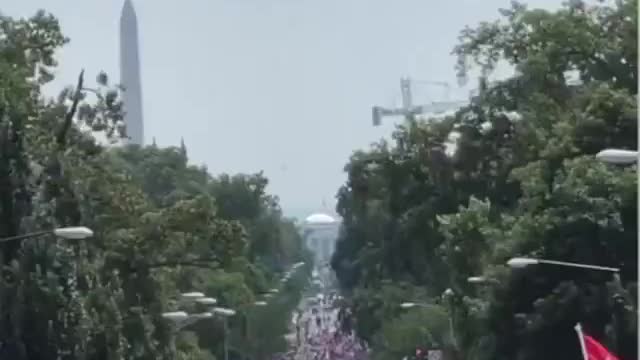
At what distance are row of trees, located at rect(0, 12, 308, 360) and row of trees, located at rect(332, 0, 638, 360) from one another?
773cm

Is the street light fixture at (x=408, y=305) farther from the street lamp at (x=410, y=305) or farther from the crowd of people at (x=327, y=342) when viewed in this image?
the crowd of people at (x=327, y=342)

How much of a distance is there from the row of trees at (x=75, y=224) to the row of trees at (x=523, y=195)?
7.73 meters

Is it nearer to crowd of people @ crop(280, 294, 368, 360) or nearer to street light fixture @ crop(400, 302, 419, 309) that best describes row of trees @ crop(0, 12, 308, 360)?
street light fixture @ crop(400, 302, 419, 309)

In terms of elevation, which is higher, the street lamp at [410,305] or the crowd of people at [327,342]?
the street lamp at [410,305]

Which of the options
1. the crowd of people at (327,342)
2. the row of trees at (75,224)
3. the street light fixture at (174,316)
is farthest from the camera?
the crowd of people at (327,342)

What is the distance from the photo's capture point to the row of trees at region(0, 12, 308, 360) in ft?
177

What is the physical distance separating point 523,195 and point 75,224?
15684mm

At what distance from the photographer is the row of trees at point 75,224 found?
177ft

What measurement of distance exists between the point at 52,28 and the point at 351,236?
1996 inches

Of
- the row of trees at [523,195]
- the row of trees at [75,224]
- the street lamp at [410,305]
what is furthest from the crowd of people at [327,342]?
the row of trees at [75,224]

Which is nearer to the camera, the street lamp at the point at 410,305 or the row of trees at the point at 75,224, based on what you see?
the row of trees at the point at 75,224

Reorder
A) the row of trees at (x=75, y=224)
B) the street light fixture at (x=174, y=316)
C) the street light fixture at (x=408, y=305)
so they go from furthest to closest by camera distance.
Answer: the street light fixture at (x=408, y=305), the street light fixture at (x=174, y=316), the row of trees at (x=75, y=224)

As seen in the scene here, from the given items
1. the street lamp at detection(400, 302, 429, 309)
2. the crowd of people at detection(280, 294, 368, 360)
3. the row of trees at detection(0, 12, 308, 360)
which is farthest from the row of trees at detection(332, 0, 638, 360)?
the crowd of people at detection(280, 294, 368, 360)

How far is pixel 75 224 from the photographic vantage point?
5822cm
